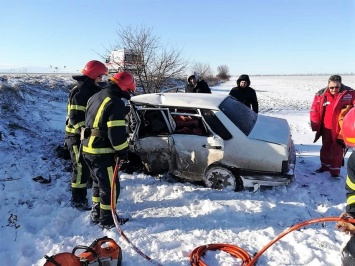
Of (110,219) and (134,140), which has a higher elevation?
(134,140)

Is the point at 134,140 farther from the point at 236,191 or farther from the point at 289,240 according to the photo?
the point at 289,240

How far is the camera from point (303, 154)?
7.62 metres

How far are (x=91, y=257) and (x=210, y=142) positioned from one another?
2850 mm

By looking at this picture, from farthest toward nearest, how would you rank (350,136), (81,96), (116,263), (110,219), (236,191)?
1. (236,191)
2. (81,96)
3. (110,219)
4. (116,263)
5. (350,136)

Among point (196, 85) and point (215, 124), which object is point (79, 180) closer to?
point (215, 124)

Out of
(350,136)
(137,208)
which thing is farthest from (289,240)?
(137,208)

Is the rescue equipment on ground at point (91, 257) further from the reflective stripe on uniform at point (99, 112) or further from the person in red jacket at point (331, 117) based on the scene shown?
the person in red jacket at point (331, 117)

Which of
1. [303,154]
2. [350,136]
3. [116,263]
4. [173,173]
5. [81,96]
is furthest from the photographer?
[303,154]

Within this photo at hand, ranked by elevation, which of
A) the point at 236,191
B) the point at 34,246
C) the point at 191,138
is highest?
the point at 191,138

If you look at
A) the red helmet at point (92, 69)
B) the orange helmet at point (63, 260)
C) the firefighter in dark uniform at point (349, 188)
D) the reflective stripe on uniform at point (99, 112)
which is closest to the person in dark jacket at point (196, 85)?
the red helmet at point (92, 69)

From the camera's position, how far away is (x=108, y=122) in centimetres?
402

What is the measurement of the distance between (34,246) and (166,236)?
5.34 feet

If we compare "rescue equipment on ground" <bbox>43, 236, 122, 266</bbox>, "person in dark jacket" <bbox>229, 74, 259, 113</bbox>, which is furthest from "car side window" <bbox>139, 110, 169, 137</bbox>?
"rescue equipment on ground" <bbox>43, 236, 122, 266</bbox>

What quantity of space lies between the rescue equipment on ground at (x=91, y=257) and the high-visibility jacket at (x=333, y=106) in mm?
4552
